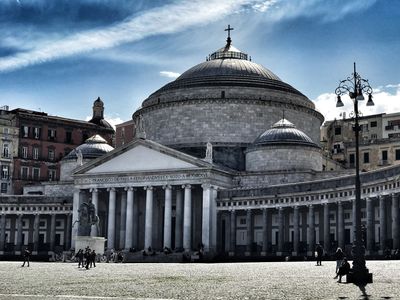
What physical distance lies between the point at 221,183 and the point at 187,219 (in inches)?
219

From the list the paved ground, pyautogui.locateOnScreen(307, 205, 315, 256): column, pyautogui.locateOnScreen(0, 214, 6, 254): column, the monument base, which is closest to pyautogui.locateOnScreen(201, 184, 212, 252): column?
pyautogui.locateOnScreen(307, 205, 315, 256): column

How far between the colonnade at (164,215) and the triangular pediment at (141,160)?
6.65 feet

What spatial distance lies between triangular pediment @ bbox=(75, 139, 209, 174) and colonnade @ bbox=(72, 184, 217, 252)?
2.03 metres

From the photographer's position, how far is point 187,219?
78250 millimetres

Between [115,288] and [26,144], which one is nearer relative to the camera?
[115,288]

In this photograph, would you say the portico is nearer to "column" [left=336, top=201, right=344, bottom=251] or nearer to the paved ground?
"column" [left=336, top=201, right=344, bottom=251]

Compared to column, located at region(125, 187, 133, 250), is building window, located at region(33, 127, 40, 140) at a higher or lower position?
higher

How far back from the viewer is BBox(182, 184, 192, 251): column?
7750 cm

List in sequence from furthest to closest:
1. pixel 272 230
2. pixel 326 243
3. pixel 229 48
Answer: pixel 229 48
pixel 272 230
pixel 326 243

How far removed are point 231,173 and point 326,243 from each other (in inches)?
660

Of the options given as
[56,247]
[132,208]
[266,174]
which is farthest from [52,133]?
[266,174]

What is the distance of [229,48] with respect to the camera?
101875 millimetres

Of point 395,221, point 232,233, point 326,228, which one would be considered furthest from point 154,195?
point 395,221

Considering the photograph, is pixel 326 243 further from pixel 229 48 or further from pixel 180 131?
pixel 229 48
